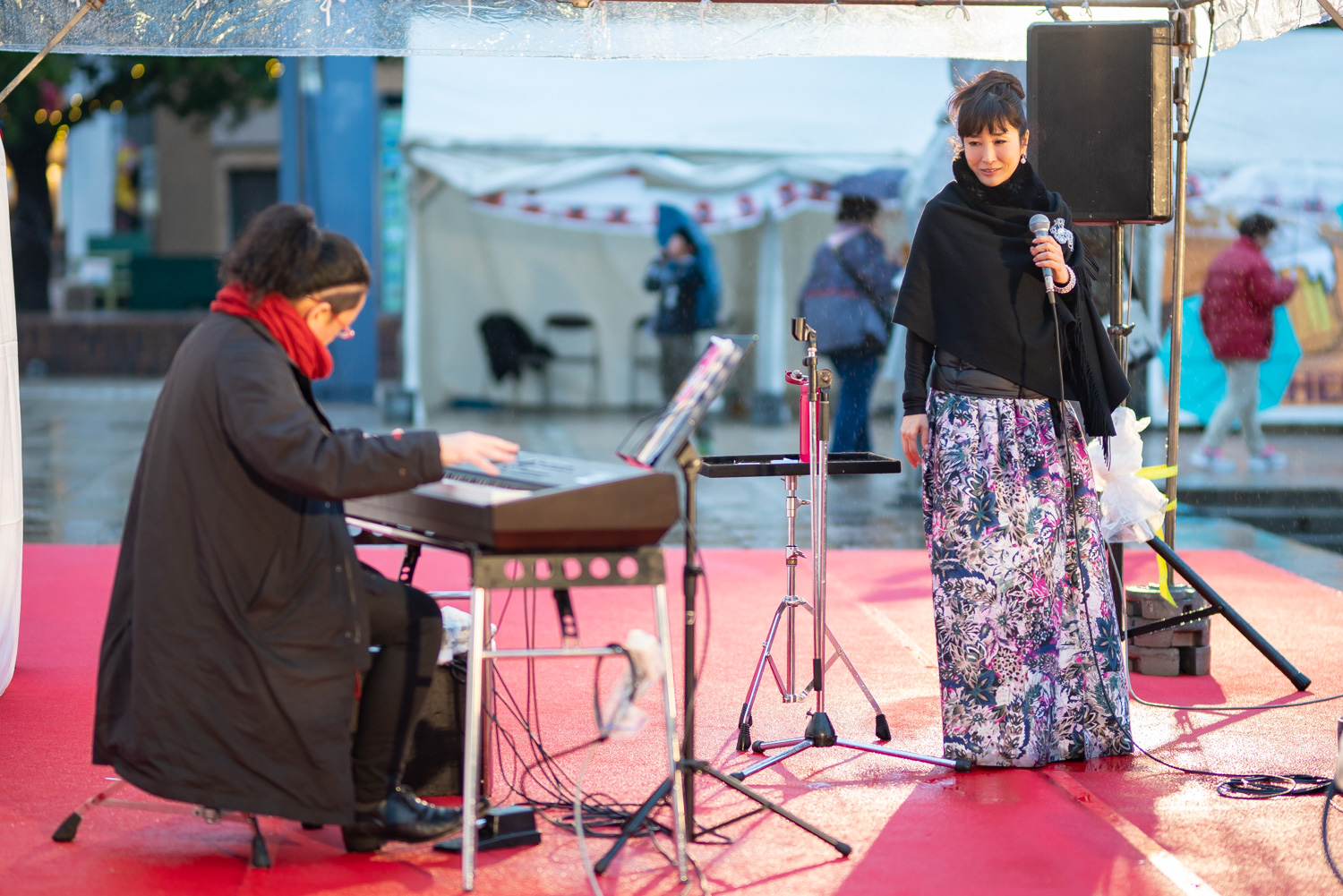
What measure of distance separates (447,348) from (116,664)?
10.3m

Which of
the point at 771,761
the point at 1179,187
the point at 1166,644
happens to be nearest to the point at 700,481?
the point at 1166,644

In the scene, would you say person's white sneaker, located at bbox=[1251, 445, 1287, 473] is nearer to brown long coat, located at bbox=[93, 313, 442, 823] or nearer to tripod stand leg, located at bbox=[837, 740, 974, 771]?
tripod stand leg, located at bbox=[837, 740, 974, 771]

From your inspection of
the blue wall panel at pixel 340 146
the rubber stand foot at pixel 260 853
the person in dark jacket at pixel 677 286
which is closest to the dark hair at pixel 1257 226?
the person in dark jacket at pixel 677 286

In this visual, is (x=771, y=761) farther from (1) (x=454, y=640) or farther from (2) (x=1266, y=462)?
(2) (x=1266, y=462)

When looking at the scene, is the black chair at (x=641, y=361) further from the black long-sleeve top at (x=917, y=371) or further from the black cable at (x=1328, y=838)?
the black cable at (x=1328, y=838)

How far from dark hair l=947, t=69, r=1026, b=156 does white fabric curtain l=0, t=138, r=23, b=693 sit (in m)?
2.67

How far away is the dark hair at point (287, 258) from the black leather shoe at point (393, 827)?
42.7 inches

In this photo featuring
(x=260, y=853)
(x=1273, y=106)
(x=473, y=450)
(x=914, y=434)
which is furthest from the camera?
(x=1273, y=106)

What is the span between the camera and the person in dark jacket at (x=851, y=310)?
28.8 feet

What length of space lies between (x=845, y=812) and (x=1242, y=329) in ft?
26.0

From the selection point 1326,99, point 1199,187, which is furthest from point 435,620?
point 1326,99

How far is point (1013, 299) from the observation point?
11.5 ft

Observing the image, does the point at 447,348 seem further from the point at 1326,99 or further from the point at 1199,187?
the point at 1326,99

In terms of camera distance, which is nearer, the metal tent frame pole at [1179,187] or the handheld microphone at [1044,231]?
the handheld microphone at [1044,231]
